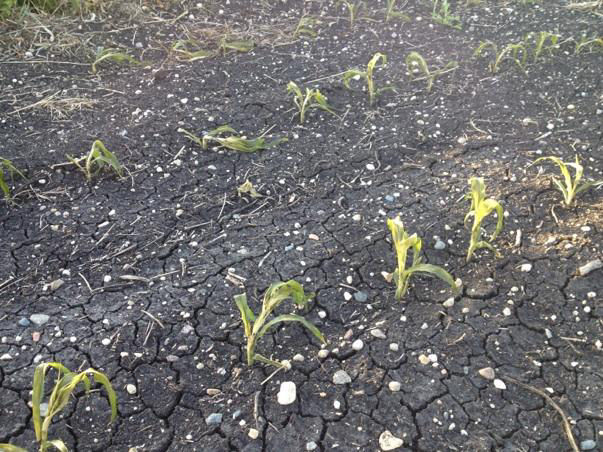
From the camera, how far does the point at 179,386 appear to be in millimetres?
2004

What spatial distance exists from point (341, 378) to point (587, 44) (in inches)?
111

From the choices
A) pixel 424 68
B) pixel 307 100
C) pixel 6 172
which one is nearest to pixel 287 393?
pixel 307 100

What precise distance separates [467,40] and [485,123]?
907 millimetres

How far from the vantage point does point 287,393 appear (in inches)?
78.0

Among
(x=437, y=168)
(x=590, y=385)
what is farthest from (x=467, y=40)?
(x=590, y=385)

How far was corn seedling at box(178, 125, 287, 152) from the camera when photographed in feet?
9.47

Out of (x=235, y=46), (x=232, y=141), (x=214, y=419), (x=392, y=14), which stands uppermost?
(x=392, y=14)

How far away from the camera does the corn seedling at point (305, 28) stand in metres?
3.71

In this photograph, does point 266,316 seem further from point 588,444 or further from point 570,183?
point 570,183

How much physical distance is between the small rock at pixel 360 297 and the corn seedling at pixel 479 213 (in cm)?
46

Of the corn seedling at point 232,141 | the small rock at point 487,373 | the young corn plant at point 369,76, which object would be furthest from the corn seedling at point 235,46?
the small rock at point 487,373

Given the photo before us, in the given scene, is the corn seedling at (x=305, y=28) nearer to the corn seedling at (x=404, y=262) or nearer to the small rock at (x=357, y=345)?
the corn seedling at (x=404, y=262)

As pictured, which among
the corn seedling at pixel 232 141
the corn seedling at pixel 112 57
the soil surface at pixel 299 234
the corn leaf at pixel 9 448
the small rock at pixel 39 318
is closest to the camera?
the corn leaf at pixel 9 448

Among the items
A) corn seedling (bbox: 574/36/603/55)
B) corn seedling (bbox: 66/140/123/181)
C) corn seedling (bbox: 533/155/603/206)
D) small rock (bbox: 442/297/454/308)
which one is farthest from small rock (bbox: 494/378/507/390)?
corn seedling (bbox: 574/36/603/55)
